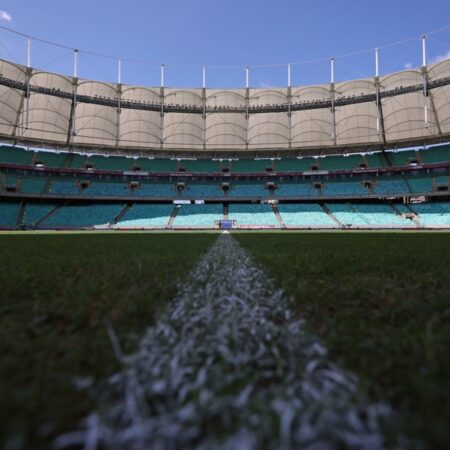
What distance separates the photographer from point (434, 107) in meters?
30.7

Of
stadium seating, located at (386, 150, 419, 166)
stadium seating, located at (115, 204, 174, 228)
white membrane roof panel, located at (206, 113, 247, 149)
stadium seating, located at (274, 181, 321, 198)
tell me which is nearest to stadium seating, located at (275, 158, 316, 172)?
stadium seating, located at (274, 181, 321, 198)

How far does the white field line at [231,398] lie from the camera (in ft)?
1.61

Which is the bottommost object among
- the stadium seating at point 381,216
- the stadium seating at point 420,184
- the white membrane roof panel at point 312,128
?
the stadium seating at point 381,216

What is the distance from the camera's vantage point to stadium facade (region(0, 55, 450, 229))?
101 ft

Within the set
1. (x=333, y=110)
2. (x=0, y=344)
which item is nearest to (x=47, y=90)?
(x=333, y=110)

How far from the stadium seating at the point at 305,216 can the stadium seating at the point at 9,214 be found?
27200 mm

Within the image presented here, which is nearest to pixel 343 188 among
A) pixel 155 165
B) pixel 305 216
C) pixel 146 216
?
pixel 305 216

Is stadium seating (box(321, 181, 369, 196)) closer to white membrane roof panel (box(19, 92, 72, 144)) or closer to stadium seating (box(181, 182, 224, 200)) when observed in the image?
stadium seating (box(181, 182, 224, 200))

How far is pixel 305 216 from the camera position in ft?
103

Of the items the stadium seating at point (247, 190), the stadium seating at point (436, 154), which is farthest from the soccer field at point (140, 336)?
the stadium seating at point (436, 154)

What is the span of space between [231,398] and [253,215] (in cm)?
3232

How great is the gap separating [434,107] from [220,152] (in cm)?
2359

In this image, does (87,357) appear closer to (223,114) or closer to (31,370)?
(31,370)

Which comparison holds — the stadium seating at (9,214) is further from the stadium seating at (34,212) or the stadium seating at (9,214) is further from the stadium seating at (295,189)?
the stadium seating at (295,189)
